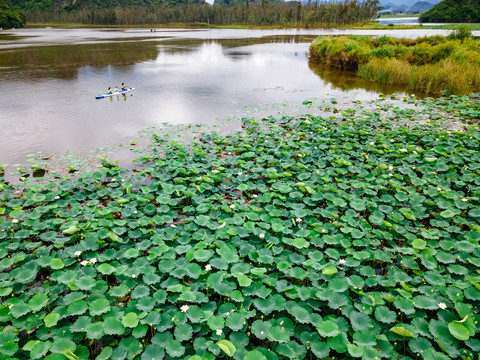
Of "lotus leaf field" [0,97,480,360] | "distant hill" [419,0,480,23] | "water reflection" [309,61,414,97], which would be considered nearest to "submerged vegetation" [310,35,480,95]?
"water reflection" [309,61,414,97]

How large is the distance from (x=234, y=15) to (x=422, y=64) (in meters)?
112

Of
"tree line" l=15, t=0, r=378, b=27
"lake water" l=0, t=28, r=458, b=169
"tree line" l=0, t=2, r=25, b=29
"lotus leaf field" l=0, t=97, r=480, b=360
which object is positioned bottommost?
"lotus leaf field" l=0, t=97, r=480, b=360

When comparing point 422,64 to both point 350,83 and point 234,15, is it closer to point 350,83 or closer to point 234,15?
point 350,83

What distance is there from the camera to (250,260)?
12.3ft

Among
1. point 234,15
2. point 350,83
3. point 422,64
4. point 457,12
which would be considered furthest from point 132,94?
point 234,15

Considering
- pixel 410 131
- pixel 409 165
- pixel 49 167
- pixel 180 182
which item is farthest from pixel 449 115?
pixel 49 167

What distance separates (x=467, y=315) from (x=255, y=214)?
2.74m

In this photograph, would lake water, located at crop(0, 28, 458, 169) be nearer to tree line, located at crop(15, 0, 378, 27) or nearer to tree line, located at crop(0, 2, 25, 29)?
tree line, located at crop(0, 2, 25, 29)

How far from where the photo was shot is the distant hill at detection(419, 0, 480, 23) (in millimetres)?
82000

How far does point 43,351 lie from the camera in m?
2.48

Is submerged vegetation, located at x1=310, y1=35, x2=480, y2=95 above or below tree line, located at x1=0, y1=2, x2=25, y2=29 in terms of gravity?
below

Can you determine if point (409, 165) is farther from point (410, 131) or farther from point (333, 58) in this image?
point (333, 58)

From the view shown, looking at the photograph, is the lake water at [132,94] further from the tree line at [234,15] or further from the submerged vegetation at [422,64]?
the tree line at [234,15]

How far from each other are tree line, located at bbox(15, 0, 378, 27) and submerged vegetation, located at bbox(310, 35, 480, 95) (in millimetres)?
84672
